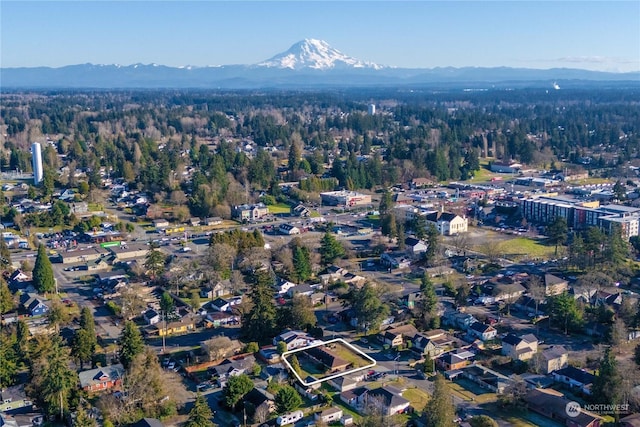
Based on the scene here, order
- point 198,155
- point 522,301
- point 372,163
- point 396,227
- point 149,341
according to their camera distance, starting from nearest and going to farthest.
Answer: point 149,341 → point 522,301 → point 396,227 → point 372,163 → point 198,155

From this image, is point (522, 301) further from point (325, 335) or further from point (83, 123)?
point (83, 123)

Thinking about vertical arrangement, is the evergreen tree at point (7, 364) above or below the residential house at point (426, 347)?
above

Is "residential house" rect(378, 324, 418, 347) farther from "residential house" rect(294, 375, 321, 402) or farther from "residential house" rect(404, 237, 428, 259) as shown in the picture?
"residential house" rect(404, 237, 428, 259)

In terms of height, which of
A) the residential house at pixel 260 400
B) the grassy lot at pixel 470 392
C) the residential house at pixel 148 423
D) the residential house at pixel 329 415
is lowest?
the grassy lot at pixel 470 392

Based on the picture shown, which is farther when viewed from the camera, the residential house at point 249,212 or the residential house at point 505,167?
the residential house at point 505,167

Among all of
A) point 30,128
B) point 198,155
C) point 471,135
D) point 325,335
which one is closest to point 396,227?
point 325,335

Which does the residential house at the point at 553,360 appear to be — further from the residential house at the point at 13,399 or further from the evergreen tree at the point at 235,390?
the residential house at the point at 13,399

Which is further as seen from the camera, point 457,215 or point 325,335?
point 457,215

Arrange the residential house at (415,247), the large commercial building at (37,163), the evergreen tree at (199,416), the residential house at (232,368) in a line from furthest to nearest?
1. the large commercial building at (37,163)
2. the residential house at (415,247)
3. the residential house at (232,368)
4. the evergreen tree at (199,416)

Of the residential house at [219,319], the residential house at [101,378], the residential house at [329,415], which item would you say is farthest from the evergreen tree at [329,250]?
the residential house at [329,415]
